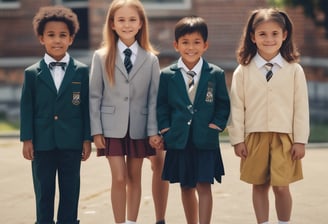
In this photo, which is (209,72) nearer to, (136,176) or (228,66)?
(136,176)

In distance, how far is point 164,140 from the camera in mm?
5273

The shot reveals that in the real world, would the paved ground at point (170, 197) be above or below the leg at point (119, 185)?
below

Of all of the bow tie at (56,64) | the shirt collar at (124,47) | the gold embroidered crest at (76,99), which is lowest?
the gold embroidered crest at (76,99)

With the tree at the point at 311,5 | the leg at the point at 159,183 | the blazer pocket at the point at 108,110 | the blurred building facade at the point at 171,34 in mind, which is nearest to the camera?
the blazer pocket at the point at 108,110

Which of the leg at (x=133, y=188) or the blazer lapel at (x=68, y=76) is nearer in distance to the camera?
the blazer lapel at (x=68, y=76)

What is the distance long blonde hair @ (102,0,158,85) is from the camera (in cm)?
535

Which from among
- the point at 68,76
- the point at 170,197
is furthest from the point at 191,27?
the point at 170,197

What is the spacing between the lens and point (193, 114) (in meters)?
Result: 5.20

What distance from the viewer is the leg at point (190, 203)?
537cm

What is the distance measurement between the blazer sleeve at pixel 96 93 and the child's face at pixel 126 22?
256mm

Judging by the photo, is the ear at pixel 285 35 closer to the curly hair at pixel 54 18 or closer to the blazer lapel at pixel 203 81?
the blazer lapel at pixel 203 81

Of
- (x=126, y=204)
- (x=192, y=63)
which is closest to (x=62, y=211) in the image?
(x=126, y=204)

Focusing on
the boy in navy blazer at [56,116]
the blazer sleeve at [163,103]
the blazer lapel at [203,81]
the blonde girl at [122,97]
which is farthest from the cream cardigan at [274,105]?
the boy in navy blazer at [56,116]

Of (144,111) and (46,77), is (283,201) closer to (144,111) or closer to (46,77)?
(144,111)
